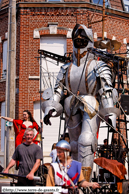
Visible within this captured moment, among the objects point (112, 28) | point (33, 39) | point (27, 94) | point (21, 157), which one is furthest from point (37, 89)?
point (21, 157)

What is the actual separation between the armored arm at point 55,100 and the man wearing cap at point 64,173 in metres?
2.65

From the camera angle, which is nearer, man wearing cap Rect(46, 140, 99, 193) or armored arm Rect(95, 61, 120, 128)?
man wearing cap Rect(46, 140, 99, 193)

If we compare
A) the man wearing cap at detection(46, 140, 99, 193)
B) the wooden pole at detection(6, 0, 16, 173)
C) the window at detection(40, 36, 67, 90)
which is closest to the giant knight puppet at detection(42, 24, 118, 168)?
the man wearing cap at detection(46, 140, 99, 193)

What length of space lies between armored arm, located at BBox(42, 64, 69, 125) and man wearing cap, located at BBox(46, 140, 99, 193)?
2652 mm

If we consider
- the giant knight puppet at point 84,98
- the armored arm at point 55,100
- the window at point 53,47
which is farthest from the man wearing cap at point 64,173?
the window at point 53,47

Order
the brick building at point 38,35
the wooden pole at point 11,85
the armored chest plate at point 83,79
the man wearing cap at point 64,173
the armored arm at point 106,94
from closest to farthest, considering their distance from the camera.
A: the man wearing cap at point 64,173
the armored arm at point 106,94
the armored chest plate at point 83,79
the wooden pole at point 11,85
the brick building at point 38,35

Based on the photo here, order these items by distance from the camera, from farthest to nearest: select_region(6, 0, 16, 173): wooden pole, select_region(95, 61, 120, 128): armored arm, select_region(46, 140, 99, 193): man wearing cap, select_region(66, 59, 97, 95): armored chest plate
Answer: select_region(6, 0, 16, 173): wooden pole, select_region(66, 59, 97, 95): armored chest plate, select_region(95, 61, 120, 128): armored arm, select_region(46, 140, 99, 193): man wearing cap

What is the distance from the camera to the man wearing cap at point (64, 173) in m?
4.29

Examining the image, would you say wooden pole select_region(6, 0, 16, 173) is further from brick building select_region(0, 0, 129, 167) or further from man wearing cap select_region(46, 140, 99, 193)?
man wearing cap select_region(46, 140, 99, 193)

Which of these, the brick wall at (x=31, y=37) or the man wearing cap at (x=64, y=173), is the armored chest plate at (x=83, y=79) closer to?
the man wearing cap at (x=64, y=173)

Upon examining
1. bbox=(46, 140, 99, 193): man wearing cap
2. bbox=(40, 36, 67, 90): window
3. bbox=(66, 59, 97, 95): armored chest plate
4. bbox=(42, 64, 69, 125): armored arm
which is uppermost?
bbox=(40, 36, 67, 90): window

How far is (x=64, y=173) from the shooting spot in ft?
14.2

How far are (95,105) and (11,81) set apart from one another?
5.39 meters

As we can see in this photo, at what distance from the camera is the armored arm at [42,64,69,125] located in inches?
281
